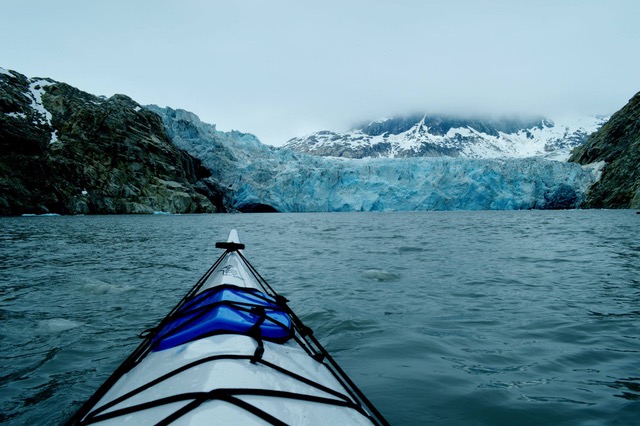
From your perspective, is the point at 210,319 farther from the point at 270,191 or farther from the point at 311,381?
the point at 270,191

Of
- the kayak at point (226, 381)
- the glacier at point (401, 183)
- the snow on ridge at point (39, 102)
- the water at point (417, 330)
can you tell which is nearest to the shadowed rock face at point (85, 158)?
the snow on ridge at point (39, 102)

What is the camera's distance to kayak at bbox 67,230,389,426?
1587 millimetres

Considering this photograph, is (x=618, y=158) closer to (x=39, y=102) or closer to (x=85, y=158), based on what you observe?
(x=85, y=158)

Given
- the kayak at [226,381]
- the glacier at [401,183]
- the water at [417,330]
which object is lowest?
the water at [417,330]

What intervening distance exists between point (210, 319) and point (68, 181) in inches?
2118

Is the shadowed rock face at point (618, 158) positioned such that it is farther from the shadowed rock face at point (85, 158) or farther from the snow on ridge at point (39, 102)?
the snow on ridge at point (39, 102)

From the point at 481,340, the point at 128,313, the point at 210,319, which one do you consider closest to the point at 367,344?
the point at 481,340

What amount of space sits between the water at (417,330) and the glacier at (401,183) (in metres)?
49.8

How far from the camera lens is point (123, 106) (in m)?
59.7

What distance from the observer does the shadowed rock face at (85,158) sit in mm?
43219

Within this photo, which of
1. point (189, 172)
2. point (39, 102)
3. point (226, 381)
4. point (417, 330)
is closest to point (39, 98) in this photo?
point (39, 102)

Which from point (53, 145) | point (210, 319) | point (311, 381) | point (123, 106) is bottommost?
point (311, 381)

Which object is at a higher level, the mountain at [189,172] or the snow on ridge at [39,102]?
the snow on ridge at [39,102]

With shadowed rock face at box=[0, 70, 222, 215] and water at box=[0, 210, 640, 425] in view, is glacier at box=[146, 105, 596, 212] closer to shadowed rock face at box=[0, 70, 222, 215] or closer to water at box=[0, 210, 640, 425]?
shadowed rock face at box=[0, 70, 222, 215]
